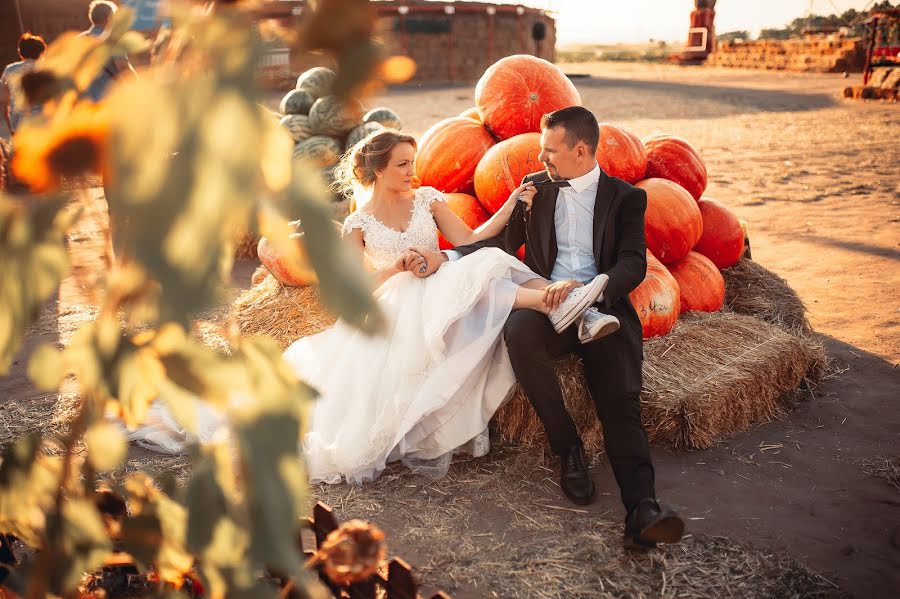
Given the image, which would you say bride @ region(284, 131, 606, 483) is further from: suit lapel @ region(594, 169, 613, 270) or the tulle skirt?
suit lapel @ region(594, 169, 613, 270)

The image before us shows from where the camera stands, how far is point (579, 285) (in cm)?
310

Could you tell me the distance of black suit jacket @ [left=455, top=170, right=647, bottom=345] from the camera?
320 centimetres

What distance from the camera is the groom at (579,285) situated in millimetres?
2842

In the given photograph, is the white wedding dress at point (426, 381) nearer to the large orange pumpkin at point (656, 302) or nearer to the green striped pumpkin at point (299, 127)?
the large orange pumpkin at point (656, 302)

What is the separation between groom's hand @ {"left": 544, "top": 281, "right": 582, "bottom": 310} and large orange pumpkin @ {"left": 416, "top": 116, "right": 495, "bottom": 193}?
1.60 m

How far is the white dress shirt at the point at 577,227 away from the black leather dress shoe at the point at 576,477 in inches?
35.6

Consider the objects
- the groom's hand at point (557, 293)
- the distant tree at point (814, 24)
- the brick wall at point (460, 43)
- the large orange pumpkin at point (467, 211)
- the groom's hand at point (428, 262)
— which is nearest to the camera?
→ the groom's hand at point (557, 293)

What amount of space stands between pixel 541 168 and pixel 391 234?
103 cm

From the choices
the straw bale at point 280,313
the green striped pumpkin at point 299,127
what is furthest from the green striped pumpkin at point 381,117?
the straw bale at point 280,313

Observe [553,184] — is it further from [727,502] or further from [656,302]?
[727,502]

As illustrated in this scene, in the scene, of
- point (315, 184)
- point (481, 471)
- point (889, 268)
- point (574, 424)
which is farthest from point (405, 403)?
point (889, 268)

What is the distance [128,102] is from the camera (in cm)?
60

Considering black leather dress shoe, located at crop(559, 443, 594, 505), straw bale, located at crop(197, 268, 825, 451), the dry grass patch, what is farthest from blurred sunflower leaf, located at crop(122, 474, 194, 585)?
black leather dress shoe, located at crop(559, 443, 594, 505)

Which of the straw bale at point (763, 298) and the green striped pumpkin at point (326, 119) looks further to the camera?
the green striped pumpkin at point (326, 119)
